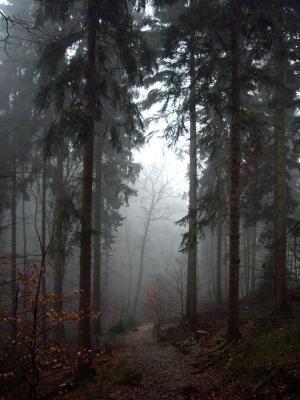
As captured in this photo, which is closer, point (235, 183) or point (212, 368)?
point (212, 368)

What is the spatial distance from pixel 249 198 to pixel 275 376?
11.3 m

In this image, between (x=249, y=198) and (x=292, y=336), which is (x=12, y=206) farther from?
(x=292, y=336)

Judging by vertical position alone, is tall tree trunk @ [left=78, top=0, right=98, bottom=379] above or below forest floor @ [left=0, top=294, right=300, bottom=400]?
above

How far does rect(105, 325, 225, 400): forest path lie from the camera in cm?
776

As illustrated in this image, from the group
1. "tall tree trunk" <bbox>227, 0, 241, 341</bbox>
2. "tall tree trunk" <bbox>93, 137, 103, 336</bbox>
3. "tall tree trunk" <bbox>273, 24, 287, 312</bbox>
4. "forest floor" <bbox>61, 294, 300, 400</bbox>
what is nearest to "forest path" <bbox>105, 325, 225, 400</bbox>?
"forest floor" <bbox>61, 294, 300, 400</bbox>

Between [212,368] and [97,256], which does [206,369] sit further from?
[97,256]

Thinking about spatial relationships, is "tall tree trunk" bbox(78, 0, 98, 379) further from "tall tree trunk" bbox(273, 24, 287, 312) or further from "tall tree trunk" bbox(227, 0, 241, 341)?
"tall tree trunk" bbox(273, 24, 287, 312)

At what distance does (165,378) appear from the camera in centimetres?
916

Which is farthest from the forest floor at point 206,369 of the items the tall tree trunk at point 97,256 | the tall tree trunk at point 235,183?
the tall tree trunk at point 97,256

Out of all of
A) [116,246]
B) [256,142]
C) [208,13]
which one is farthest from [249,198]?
[116,246]

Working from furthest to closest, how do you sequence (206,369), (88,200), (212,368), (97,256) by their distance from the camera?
1. (97,256)
2. (88,200)
3. (206,369)
4. (212,368)

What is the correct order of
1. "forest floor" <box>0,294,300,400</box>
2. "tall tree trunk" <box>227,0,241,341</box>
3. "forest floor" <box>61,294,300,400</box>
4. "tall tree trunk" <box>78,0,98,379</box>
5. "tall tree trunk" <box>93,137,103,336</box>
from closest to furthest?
"forest floor" <box>61,294,300,400</box> < "forest floor" <box>0,294,300,400</box> < "tall tree trunk" <box>78,0,98,379</box> < "tall tree trunk" <box>227,0,241,341</box> < "tall tree trunk" <box>93,137,103,336</box>

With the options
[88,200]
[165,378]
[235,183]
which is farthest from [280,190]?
[165,378]

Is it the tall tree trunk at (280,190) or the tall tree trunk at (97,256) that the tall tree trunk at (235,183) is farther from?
the tall tree trunk at (97,256)
